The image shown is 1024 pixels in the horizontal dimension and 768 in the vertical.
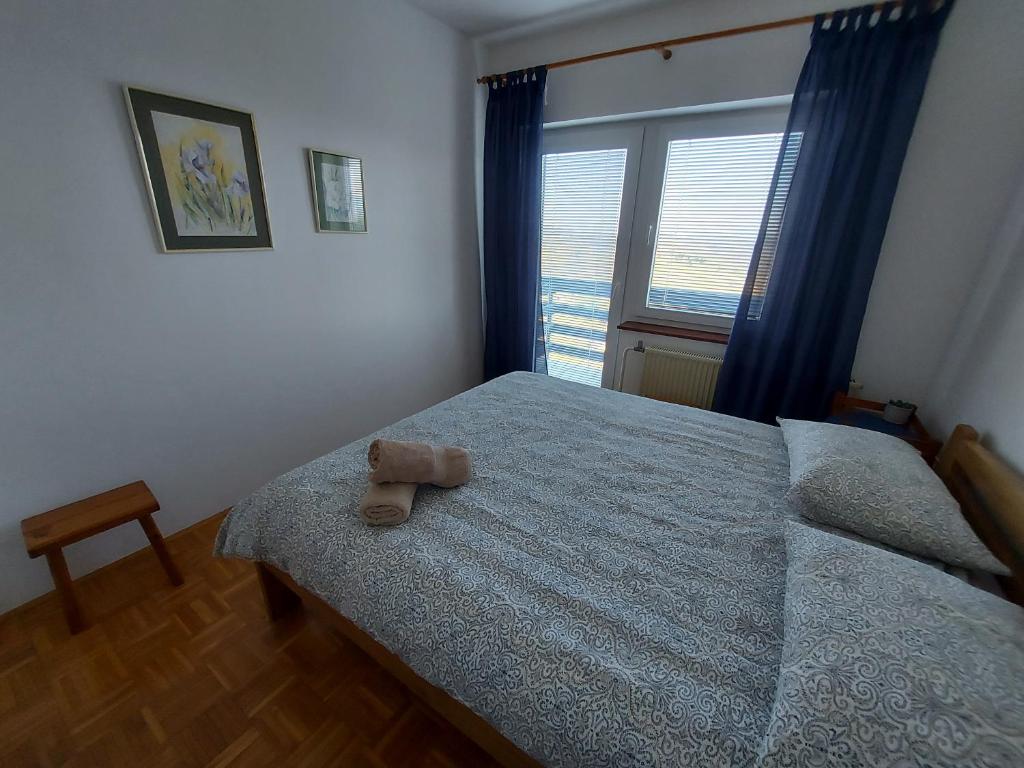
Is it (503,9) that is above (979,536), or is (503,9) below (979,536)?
above

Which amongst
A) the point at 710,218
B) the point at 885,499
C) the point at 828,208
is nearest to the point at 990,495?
the point at 885,499

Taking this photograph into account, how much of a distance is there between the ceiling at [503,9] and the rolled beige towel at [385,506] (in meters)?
2.87

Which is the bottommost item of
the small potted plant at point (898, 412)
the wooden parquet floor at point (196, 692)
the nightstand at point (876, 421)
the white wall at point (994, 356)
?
the wooden parquet floor at point (196, 692)

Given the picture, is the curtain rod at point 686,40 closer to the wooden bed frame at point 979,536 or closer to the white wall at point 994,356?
the white wall at point 994,356

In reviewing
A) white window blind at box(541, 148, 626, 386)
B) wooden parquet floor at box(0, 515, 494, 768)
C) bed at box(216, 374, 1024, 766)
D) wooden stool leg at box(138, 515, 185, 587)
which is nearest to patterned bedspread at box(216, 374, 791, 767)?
bed at box(216, 374, 1024, 766)

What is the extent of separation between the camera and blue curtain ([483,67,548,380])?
9.27 feet

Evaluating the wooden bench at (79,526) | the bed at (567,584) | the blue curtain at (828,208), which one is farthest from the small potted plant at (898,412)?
the wooden bench at (79,526)

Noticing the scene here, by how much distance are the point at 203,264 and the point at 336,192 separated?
2.70 ft

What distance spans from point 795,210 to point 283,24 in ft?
9.02

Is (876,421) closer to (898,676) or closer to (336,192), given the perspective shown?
(898,676)

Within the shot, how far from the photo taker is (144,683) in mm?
1355

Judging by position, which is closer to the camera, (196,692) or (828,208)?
(196,692)

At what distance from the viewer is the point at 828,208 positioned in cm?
207

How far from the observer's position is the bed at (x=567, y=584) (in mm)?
774
